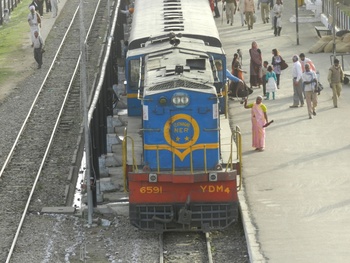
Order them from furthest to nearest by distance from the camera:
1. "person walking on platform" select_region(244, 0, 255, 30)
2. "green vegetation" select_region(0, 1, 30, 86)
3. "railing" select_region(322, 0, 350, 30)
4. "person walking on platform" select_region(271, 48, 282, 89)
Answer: "person walking on platform" select_region(244, 0, 255, 30) < "railing" select_region(322, 0, 350, 30) < "green vegetation" select_region(0, 1, 30, 86) < "person walking on platform" select_region(271, 48, 282, 89)

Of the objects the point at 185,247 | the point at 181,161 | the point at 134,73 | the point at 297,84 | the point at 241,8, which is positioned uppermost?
the point at 134,73

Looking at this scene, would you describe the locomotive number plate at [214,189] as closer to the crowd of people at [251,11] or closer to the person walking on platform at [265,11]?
the crowd of people at [251,11]

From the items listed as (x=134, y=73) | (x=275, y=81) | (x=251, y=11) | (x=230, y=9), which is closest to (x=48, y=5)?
(x=230, y=9)

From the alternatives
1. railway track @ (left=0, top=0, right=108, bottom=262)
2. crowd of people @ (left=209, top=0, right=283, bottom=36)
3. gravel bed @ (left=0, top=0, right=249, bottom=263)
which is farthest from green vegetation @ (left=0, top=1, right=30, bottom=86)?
gravel bed @ (left=0, top=0, right=249, bottom=263)

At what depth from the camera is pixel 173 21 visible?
24.8 meters

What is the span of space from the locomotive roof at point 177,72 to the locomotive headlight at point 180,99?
0.60ft

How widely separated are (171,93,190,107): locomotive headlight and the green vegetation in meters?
16.2

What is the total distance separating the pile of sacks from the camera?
117 ft

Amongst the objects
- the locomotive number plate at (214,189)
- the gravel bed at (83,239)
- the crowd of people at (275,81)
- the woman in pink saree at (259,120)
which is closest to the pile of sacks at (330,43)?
the crowd of people at (275,81)

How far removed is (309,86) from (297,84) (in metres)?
1.13

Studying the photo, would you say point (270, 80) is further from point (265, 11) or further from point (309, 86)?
point (265, 11)

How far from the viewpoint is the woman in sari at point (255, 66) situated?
3144cm

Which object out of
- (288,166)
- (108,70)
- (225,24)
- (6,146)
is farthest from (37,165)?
(225,24)

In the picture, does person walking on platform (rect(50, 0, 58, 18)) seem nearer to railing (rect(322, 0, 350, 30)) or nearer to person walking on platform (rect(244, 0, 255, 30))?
person walking on platform (rect(244, 0, 255, 30))
